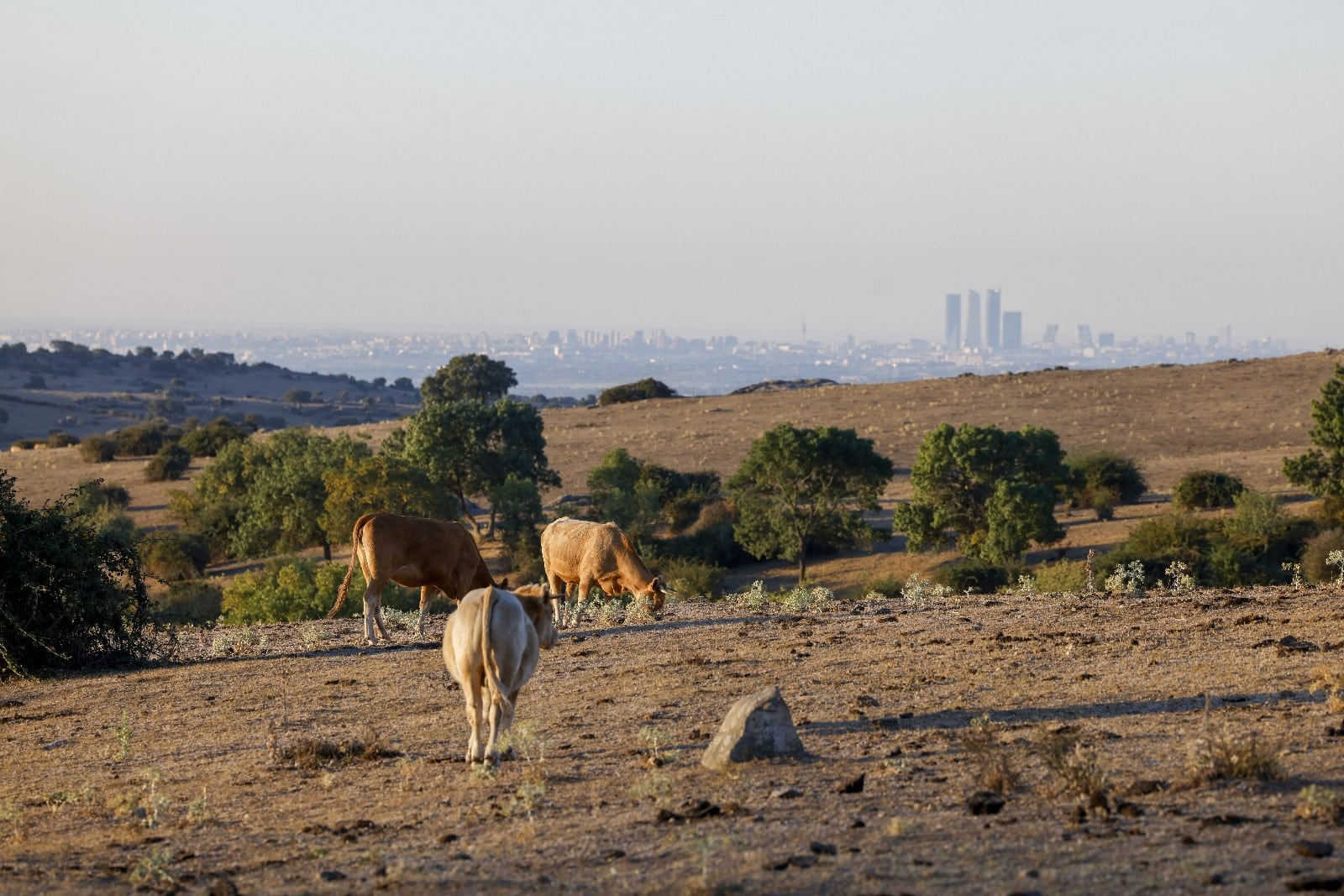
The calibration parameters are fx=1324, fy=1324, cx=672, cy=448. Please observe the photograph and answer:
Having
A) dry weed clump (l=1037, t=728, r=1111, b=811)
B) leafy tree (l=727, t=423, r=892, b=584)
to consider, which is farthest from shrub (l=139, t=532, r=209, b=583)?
dry weed clump (l=1037, t=728, r=1111, b=811)

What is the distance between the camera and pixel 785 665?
14.5m

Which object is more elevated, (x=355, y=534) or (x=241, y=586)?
(x=355, y=534)

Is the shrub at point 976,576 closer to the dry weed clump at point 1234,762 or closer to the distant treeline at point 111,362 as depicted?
the dry weed clump at point 1234,762

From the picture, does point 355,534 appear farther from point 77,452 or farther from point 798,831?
point 77,452

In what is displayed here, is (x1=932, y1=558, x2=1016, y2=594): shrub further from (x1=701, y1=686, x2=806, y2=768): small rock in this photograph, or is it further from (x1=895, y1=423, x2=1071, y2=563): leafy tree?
(x1=701, y1=686, x2=806, y2=768): small rock

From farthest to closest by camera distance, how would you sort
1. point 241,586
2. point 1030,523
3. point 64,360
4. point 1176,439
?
point 64,360 < point 1176,439 < point 1030,523 < point 241,586

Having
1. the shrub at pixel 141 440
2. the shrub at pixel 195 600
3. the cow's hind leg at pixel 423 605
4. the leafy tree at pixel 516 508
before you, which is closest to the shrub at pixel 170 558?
the shrub at pixel 195 600

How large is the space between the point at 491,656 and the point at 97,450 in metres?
76.0

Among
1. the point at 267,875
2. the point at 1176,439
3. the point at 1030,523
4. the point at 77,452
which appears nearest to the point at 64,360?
Answer: the point at 77,452

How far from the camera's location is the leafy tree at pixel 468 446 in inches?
2186

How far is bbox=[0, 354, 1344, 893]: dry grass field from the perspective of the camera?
7406mm

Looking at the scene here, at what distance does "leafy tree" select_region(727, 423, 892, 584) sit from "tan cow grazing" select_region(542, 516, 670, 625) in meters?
26.7

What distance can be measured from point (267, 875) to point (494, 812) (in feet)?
5.40

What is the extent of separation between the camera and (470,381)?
97.8 metres
